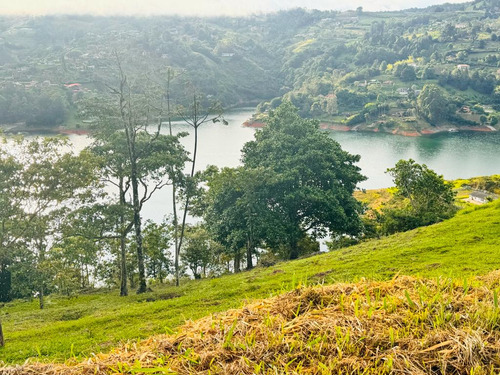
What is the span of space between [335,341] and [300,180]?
24.2m

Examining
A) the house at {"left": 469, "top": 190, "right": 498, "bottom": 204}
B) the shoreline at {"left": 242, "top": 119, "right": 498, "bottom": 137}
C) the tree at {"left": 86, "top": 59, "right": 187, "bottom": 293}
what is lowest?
the house at {"left": 469, "top": 190, "right": 498, "bottom": 204}

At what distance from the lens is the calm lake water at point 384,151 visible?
62969 mm

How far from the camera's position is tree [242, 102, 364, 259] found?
25.5m

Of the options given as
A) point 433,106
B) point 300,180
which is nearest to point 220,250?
point 300,180

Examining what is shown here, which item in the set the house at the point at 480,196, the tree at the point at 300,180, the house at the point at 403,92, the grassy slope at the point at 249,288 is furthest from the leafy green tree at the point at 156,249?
the house at the point at 403,92

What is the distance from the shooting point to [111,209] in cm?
1892

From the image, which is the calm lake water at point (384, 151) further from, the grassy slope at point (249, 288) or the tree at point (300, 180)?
the grassy slope at point (249, 288)

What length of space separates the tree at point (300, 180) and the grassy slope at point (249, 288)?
19.2ft

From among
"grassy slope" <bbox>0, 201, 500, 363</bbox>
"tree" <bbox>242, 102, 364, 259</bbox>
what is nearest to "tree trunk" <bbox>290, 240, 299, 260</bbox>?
"tree" <bbox>242, 102, 364, 259</bbox>

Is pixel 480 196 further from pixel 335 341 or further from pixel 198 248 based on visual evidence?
pixel 335 341

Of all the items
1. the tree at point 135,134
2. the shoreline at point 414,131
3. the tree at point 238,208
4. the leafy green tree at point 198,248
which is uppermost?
the tree at point 135,134

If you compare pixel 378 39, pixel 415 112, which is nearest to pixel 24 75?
pixel 415 112

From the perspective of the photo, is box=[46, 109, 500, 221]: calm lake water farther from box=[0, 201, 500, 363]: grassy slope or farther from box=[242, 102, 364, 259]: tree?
box=[0, 201, 500, 363]: grassy slope

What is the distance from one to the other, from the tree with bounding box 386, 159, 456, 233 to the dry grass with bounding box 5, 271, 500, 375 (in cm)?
2307
